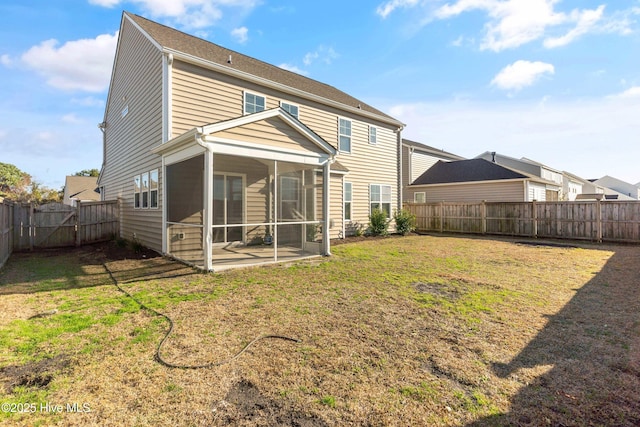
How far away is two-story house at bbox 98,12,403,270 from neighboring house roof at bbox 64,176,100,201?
70.4 ft

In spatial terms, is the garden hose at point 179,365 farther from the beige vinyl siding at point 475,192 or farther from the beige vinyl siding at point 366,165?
the beige vinyl siding at point 475,192

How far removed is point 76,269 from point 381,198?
1133cm

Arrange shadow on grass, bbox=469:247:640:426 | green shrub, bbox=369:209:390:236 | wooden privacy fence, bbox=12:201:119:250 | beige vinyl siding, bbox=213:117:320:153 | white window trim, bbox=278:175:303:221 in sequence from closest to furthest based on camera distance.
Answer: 1. shadow on grass, bbox=469:247:640:426
2. beige vinyl siding, bbox=213:117:320:153
3. white window trim, bbox=278:175:303:221
4. wooden privacy fence, bbox=12:201:119:250
5. green shrub, bbox=369:209:390:236

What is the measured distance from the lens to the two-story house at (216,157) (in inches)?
277

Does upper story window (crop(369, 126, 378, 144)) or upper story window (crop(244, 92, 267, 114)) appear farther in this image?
upper story window (crop(369, 126, 378, 144))

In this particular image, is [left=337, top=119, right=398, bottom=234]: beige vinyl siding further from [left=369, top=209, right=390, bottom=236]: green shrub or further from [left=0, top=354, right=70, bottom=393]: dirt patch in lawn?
[left=0, top=354, right=70, bottom=393]: dirt patch in lawn

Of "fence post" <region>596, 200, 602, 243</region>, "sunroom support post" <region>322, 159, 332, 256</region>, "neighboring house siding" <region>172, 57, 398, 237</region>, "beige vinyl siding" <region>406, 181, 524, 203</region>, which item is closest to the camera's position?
"sunroom support post" <region>322, 159, 332, 256</region>

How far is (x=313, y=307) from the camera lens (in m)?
4.30

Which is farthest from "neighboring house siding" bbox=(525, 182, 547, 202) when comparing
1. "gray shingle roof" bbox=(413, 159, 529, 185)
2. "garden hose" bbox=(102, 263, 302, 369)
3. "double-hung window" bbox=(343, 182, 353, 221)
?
"garden hose" bbox=(102, 263, 302, 369)

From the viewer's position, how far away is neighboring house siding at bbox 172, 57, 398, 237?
832 cm

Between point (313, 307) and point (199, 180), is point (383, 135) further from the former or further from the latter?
point (313, 307)

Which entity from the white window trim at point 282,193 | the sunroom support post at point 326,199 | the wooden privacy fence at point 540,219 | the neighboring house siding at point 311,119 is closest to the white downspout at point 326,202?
the sunroom support post at point 326,199

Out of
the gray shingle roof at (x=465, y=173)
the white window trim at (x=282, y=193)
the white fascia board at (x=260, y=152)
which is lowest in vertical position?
the white window trim at (x=282, y=193)

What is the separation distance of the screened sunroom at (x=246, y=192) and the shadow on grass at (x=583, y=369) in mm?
5182
